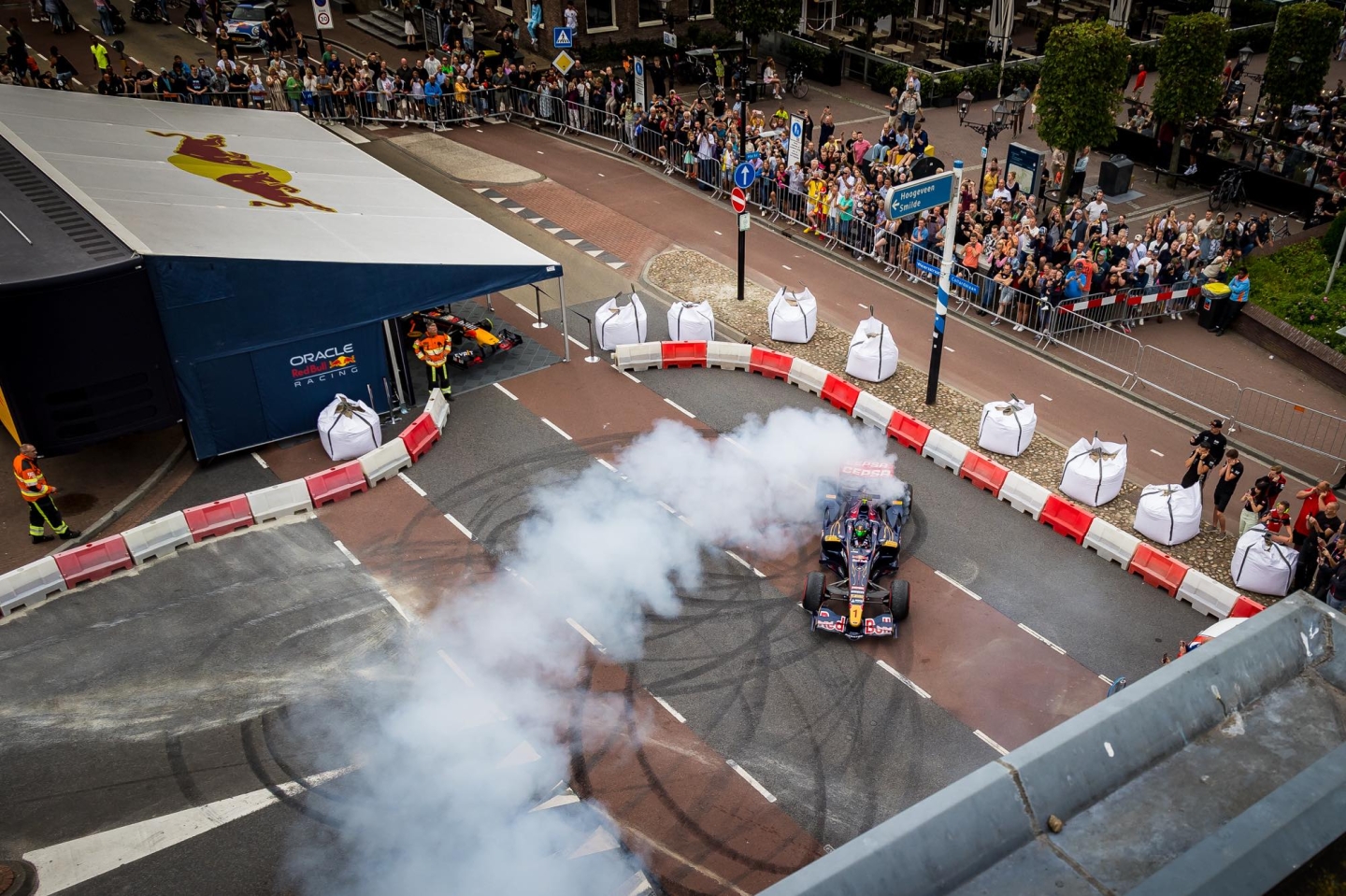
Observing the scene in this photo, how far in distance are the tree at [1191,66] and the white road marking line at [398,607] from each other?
2337 cm

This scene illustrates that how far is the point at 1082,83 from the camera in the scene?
80.9 ft

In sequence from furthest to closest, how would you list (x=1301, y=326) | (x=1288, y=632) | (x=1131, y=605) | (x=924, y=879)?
1. (x=1301, y=326)
2. (x=1131, y=605)
3. (x=1288, y=632)
4. (x=924, y=879)

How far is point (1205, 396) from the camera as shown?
2072 cm

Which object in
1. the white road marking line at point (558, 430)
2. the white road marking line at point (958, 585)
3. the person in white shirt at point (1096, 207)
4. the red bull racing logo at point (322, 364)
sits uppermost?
the person in white shirt at point (1096, 207)

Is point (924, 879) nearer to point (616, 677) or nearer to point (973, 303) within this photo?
point (616, 677)

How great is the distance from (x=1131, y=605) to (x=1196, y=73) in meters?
17.9

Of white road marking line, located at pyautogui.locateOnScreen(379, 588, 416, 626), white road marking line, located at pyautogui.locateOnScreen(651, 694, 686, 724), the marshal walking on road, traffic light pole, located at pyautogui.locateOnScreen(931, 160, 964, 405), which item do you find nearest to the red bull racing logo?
the marshal walking on road

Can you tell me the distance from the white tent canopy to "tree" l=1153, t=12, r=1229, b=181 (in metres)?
17.4

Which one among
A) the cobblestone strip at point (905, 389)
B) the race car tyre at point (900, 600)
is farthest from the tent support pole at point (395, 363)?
the race car tyre at point (900, 600)

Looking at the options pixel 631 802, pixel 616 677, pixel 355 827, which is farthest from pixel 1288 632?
pixel 355 827

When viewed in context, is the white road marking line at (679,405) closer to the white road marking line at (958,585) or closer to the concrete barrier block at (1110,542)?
the white road marking line at (958,585)

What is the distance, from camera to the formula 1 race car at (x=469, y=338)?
70.2 ft

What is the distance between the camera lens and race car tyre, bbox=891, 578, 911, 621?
1489cm

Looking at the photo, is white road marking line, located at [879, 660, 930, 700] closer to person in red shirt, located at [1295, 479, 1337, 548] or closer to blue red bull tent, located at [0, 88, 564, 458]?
person in red shirt, located at [1295, 479, 1337, 548]
